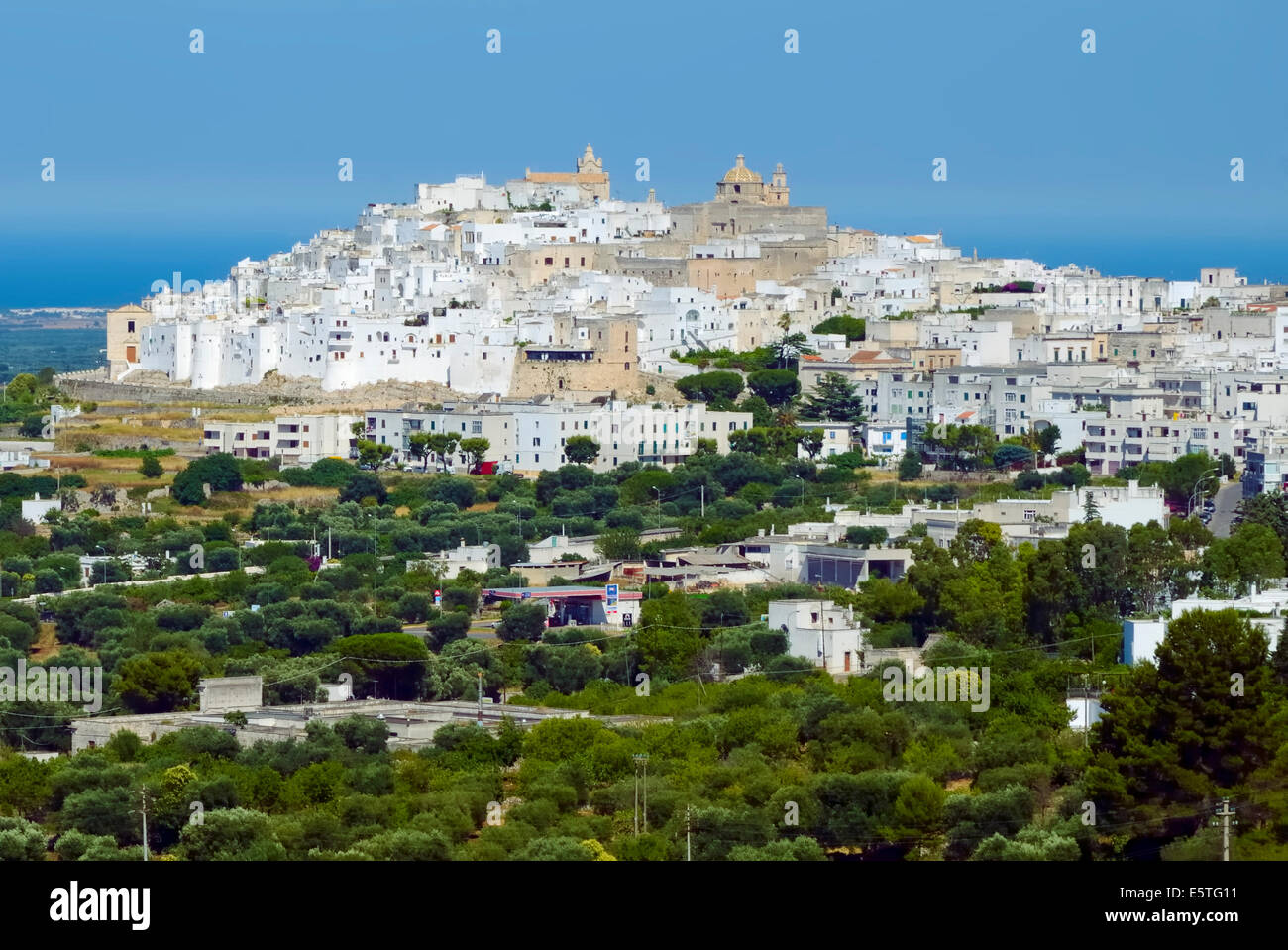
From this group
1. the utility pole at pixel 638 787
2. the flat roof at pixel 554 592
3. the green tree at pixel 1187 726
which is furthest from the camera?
the flat roof at pixel 554 592

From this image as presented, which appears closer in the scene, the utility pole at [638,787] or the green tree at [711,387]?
the utility pole at [638,787]

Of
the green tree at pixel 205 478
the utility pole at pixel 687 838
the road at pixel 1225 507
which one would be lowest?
the utility pole at pixel 687 838

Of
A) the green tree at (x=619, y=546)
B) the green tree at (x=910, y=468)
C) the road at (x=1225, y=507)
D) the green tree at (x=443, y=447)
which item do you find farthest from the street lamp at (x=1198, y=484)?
the green tree at (x=443, y=447)

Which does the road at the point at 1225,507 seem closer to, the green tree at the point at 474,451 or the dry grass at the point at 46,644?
the green tree at the point at 474,451

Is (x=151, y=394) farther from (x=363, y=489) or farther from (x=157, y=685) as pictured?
(x=157, y=685)

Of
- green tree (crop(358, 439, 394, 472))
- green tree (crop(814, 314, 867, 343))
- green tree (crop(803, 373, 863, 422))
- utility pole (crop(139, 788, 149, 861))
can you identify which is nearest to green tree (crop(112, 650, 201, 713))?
utility pole (crop(139, 788, 149, 861))
